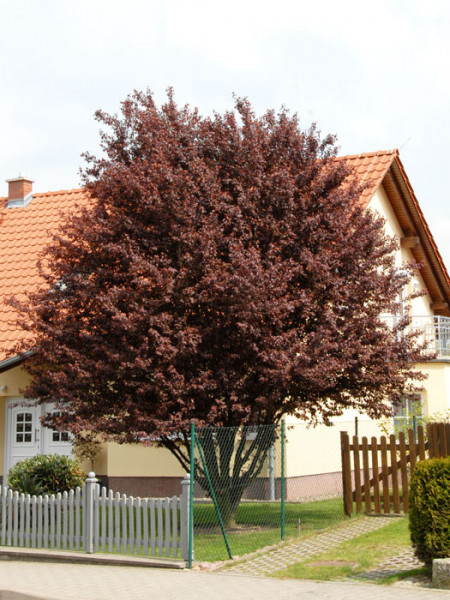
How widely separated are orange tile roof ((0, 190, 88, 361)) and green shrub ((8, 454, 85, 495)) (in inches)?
151

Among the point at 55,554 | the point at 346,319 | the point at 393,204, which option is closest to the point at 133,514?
the point at 55,554

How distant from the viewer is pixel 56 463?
15.1 metres

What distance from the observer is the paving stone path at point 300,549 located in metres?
10.8

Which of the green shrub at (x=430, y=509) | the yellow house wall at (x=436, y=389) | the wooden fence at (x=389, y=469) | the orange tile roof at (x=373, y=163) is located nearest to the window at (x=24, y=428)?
the wooden fence at (x=389, y=469)

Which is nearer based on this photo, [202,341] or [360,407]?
[202,341]

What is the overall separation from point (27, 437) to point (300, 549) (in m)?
9.58

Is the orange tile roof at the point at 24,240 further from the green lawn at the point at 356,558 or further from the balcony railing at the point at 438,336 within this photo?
the balcony railing at the point at 438,336

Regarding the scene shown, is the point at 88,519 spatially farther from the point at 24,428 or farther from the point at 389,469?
the point at 24,428

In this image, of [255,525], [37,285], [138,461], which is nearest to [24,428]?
[138,461]

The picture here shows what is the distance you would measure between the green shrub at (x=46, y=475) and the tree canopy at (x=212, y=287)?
74.6 inches

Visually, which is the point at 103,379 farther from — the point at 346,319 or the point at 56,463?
the point at 346,319

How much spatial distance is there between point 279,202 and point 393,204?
12.0m

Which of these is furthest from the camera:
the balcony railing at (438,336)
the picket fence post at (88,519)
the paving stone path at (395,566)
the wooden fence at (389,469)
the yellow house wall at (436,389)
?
the balcony railing at (438,336)

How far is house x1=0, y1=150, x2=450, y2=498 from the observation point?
18.7 meters
